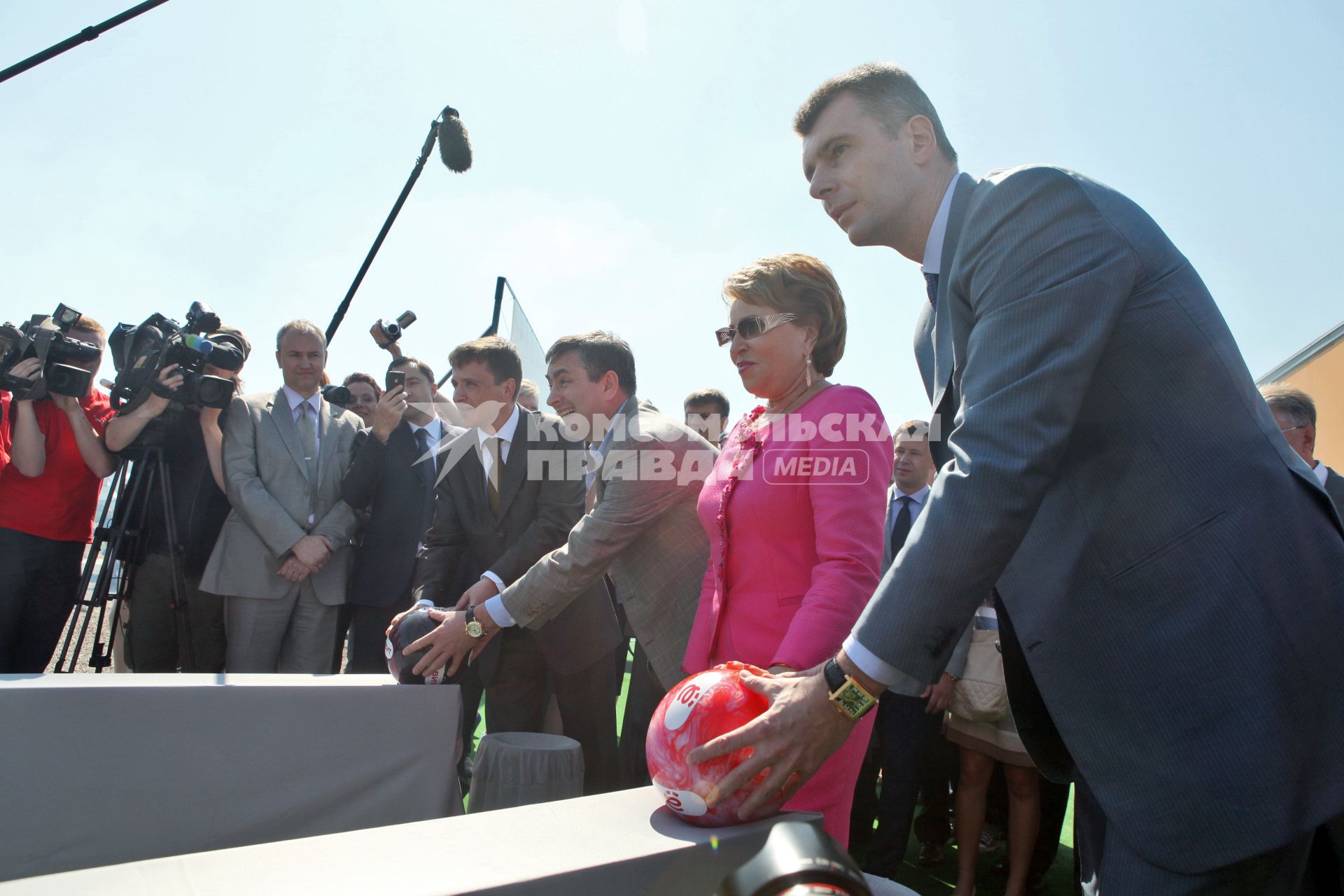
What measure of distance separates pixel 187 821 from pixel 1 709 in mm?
555

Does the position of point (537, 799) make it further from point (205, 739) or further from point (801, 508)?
point (801, 508)

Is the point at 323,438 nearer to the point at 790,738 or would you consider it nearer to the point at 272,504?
the point at 272,504

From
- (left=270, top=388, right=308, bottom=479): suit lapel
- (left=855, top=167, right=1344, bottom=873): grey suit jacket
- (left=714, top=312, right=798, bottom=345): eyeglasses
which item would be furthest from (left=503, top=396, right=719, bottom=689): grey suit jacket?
(left=270, top=388, right=308, bottom=479): suit lapel

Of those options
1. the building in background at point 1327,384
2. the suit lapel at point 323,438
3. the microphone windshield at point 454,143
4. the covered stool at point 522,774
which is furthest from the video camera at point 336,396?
the building in background at point 1327,384

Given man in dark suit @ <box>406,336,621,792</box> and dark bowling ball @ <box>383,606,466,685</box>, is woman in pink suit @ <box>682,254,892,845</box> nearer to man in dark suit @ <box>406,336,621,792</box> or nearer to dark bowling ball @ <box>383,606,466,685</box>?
dark bowling ball @ <box>383,606,466,685</box>

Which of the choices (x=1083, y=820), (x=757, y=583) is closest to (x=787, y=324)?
(x=757, y=583)

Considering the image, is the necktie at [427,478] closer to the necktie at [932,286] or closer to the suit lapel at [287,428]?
the suit lapel at [287,428]

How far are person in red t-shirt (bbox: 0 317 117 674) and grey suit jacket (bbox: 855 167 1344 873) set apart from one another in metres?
4.38

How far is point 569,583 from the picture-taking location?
2691mm

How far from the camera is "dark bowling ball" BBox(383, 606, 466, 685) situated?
2615 mm

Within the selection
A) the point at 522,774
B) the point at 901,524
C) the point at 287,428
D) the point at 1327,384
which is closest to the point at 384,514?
the point at 287,428

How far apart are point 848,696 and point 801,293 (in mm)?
1394

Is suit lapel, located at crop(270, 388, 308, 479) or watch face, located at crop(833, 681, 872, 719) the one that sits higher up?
suit lapel, located at crop(270, 388, 308, 479)

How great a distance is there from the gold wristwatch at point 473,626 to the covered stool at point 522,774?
1.23 feet
